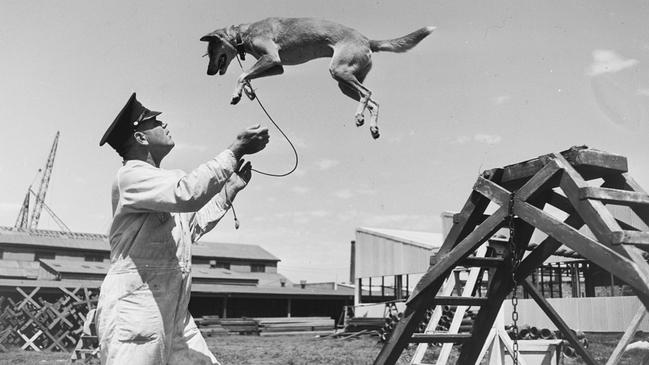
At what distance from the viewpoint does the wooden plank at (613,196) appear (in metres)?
4.09

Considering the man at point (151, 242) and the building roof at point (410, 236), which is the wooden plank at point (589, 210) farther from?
the building roof at point (410, 236)

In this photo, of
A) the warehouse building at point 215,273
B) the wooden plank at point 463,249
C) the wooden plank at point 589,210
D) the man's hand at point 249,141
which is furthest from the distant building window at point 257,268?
the man's hand at point 249,141

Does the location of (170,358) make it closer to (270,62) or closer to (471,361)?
(270,62)

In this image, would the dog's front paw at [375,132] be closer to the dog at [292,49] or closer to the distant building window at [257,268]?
the dog at [292,49]

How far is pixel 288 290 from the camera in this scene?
39.7 meters

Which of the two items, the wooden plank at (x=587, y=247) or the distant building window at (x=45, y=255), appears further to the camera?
the distant building window at (x=45, y=255)

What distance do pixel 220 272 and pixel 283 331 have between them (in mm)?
15942

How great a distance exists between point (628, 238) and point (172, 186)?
9.16 feet

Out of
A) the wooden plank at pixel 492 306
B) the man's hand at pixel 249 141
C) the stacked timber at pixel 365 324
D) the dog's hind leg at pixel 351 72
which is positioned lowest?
the stacked timber at pixel 365 324

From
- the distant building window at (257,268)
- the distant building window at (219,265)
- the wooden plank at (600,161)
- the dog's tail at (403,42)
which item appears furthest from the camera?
the distant building window at (257,268)

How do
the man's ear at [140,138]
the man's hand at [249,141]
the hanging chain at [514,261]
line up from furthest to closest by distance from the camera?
the hanging chain at [514,261], the man's ear at [140,138], the man's hand at [249,141]

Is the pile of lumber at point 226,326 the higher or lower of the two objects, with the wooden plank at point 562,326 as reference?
lower

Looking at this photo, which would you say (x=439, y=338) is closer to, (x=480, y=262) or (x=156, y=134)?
(x=480, y=262)

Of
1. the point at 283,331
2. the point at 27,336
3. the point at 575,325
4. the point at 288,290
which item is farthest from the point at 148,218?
the point at 288,290
